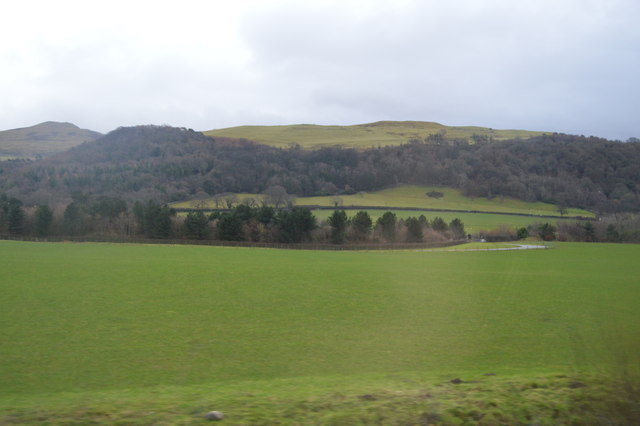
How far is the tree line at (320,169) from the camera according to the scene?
2682 inches

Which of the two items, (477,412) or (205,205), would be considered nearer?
(477,412)

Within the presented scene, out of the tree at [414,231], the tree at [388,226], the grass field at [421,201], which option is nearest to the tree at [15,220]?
the grass field at [421,201]

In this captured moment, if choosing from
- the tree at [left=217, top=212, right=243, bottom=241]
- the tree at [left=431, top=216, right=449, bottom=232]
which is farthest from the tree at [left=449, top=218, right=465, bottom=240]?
the tree at [left=217, top=212, right=243, bottom=241]

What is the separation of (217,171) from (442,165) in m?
58.7

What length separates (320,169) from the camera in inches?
4904

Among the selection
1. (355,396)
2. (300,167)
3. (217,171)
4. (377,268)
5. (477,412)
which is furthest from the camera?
(300,167)

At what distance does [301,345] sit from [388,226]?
61.0 meters

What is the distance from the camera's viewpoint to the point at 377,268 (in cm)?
3838

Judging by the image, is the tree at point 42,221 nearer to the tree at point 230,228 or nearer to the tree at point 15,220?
the tree at point 15,220

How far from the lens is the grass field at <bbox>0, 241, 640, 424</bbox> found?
8320 millimetres

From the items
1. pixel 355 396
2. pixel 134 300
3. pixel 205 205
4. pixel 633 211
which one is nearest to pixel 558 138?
pixel 633 211

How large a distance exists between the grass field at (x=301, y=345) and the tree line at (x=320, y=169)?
1692 inches

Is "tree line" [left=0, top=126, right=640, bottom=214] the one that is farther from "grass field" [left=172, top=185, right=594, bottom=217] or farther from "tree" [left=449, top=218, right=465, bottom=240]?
"tree" [left=449, top=218, right=465, bottom=240]

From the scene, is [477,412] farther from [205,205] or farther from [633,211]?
[205,205]
